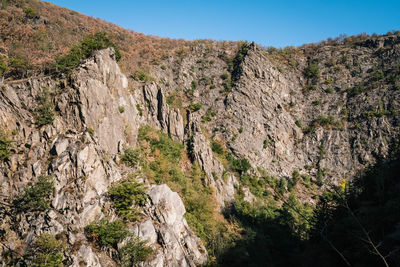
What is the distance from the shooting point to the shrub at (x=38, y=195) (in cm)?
1941

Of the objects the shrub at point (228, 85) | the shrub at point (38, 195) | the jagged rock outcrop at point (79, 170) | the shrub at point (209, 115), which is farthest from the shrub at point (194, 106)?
the shrub at point (38, 195)

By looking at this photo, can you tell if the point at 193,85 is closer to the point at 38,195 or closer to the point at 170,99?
the point at 170,99

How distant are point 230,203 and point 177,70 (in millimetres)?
29685

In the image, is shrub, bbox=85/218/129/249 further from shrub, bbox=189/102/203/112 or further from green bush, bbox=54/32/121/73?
shrub, bbox=189/102/203/112

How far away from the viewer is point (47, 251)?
17.7 m

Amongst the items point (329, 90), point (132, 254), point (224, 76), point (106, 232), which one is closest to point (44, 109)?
point (106, 232)

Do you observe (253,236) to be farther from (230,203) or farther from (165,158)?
(165,158)

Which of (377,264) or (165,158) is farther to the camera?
(165,158)

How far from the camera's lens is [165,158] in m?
31.8

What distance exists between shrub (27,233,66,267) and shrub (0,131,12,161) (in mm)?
8419

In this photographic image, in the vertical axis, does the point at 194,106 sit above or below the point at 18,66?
below

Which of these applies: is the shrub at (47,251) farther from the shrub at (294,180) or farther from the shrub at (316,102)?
the shrub at (316,102)

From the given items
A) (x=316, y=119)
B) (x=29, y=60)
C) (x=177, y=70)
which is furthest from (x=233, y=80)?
(x=29, y=60)

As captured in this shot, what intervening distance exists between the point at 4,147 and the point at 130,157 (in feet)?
38.0
